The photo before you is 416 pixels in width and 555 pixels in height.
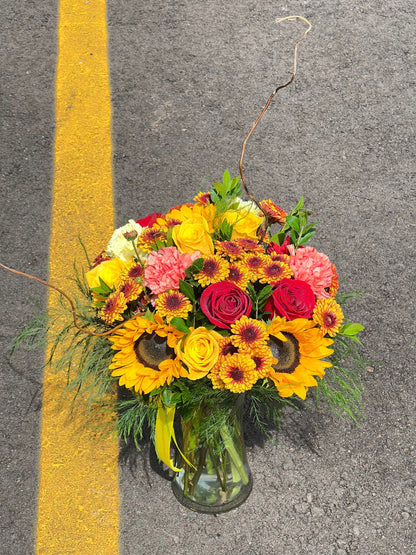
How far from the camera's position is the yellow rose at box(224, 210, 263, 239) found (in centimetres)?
172

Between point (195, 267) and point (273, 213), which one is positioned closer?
point (195, 267)

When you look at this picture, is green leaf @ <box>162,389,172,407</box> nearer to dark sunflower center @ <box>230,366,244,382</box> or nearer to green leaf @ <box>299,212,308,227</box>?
dark sunflower center @ <box>230,366,244,382</box>

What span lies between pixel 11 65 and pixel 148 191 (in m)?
1.30

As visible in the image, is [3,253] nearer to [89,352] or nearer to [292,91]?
[89,352]

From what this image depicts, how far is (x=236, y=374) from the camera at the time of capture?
58.6 inches

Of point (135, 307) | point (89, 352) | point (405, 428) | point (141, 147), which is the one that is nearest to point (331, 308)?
point (135, 307)

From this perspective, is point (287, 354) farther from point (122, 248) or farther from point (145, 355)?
point (122, 248)

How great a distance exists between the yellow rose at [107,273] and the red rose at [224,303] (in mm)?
267

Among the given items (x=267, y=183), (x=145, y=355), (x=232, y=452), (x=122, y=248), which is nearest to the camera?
(x=145, y=355)

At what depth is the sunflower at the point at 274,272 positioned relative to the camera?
5.21 ft

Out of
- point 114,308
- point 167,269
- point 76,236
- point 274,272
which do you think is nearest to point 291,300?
point 274,272

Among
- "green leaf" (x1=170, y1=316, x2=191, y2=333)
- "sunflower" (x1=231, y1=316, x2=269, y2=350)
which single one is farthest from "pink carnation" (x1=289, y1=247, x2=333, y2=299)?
"green leaf" (x1=170, y1=316, x2=191, y2=333)

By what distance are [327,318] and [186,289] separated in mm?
350

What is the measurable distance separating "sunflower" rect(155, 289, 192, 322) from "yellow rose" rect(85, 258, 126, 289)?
19cm
